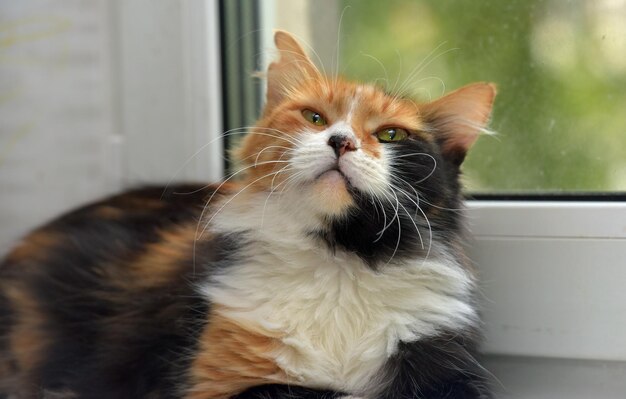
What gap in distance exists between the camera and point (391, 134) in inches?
37.3

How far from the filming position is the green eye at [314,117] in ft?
3.22

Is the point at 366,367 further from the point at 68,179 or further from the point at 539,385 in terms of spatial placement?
the point at 68,179

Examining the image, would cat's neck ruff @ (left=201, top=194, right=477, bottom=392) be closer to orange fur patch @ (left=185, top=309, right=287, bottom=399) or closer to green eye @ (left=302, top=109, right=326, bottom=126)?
orange fur patch @ (left=185, top=309, right=287, bottom=399)

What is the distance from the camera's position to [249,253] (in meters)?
0.96

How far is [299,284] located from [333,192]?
14 cm

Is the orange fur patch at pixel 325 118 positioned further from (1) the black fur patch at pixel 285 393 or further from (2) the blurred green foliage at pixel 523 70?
(1) the black fur patch at pixel 285 393

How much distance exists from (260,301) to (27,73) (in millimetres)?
803

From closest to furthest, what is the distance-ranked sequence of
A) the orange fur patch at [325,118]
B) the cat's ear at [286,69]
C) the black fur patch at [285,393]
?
1. the black fur patch at [285,393]
2. the orange fur patch at [325,118]
3. the cat's ear at [286,69]

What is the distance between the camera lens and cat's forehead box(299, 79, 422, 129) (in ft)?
3.15

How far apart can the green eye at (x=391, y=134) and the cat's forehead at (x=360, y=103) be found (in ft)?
0.04

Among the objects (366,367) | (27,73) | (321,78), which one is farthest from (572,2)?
(27,73)

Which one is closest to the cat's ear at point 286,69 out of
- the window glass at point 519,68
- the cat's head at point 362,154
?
the cat's head at point 362,154

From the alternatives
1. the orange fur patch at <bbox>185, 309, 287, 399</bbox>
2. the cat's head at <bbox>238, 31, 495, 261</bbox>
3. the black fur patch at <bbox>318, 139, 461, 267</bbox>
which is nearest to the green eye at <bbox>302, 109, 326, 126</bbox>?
the cat's head at <bbox>238, 31, 495, 261</bbox>

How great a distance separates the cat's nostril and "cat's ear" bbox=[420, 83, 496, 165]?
0.20 meters
